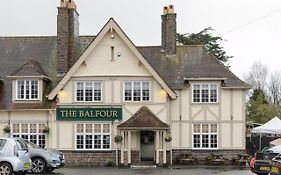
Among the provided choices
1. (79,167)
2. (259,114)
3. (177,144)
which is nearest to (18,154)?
(79,167)

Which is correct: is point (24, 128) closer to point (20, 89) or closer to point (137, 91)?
point (20, 89)

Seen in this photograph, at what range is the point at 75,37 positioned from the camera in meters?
38.0

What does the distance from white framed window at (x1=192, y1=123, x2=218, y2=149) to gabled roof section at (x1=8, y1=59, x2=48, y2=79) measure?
10.2m

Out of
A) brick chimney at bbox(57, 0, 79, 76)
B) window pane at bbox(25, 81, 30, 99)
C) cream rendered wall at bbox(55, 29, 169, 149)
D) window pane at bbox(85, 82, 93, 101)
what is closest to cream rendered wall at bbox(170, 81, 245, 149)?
cream rendered wall at bbox(55, 29, 169, 149)

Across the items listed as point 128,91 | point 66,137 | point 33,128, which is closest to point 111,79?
point 128,91

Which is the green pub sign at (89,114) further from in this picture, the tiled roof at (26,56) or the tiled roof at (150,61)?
the tiled roof at (150,61)

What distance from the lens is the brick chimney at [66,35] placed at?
119ft

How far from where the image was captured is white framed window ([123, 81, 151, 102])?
35.1 meters

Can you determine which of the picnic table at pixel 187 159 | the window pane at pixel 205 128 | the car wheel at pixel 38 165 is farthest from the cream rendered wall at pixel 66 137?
the car wheel at pixel 38 165

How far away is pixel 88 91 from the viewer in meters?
35.2

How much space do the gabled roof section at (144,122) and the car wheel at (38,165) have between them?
328 inches

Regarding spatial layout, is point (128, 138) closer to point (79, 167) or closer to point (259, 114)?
point (79, 167)

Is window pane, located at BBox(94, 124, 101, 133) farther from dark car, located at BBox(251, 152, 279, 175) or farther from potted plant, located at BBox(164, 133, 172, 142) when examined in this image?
dark car, located at BBox(251, 152, 279, 175)

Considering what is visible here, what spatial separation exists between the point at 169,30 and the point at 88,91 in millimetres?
6827
